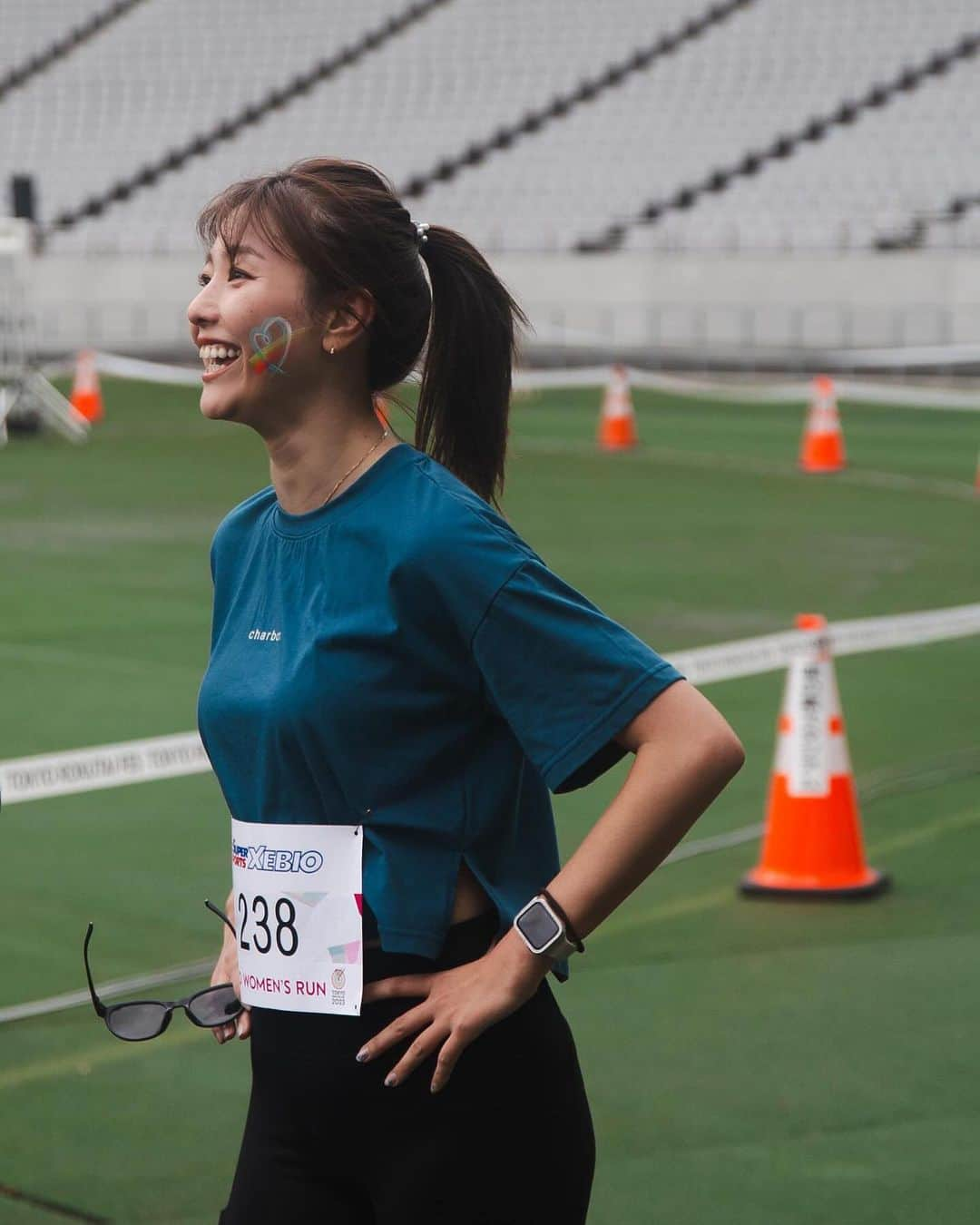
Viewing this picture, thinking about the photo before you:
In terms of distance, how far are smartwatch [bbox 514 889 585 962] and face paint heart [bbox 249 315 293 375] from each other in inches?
27.9

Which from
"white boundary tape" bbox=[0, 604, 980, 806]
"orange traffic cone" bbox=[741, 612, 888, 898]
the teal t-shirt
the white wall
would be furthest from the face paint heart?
the white wall

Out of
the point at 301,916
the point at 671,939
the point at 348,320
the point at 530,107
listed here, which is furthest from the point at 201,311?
the point at 530,107

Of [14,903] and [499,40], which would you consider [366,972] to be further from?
[499,40]

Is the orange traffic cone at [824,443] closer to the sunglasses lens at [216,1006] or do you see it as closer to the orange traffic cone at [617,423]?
the orange traffic cone at [617,423]

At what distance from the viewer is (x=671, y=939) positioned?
6316 millimetres

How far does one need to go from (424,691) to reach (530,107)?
35534 millimetres

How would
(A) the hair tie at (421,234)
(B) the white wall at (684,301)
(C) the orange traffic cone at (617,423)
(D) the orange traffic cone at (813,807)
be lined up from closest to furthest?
(A) the hair tie at (421,234) → (D) the orange traffic cone at (813,807) → (C) the orange traffic cone at (617,423) → (B) the white wall at (684,301)

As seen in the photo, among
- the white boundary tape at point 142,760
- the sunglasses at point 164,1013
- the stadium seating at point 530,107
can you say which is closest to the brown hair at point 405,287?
the sunglasses at point 164,1013

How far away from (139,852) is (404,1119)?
4803mm

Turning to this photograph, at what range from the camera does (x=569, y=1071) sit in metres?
2.65

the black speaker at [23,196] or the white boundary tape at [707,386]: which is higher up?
the black speaker at [23,196]

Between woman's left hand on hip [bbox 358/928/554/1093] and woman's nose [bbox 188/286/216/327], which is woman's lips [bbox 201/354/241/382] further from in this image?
woman's left hand on hip [bbox 358/928/554/1093]

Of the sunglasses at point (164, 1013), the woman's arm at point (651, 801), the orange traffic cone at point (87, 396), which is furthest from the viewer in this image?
the orange traffic cone at point (87, 396)

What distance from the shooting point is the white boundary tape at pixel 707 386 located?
23781 millimetres
